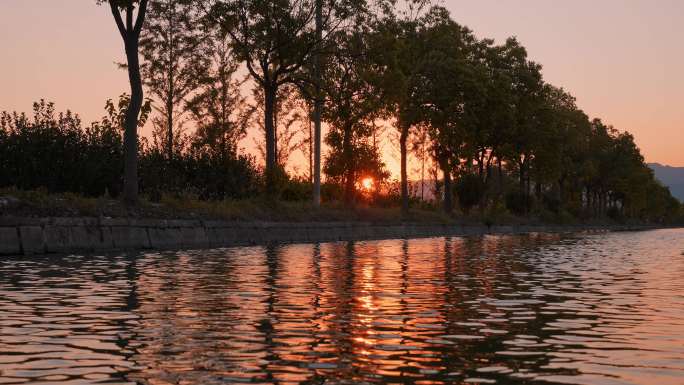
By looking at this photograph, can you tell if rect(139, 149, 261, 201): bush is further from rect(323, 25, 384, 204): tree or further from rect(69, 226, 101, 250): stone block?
rect(69, 226, 101, 250): stone block

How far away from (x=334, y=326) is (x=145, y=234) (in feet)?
59.0

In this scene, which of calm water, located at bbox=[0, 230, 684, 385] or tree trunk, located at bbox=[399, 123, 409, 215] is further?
tree trunk, located at bbox=[399, 123, 409, 215]

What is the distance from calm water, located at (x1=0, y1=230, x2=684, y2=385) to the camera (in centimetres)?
688

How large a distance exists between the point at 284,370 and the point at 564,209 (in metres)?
94.7

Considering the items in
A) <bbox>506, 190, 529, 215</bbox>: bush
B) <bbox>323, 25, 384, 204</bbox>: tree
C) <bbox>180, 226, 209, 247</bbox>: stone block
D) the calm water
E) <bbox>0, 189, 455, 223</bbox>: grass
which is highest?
A: <bbox>323, 25, 384, 204</bbox>: tree

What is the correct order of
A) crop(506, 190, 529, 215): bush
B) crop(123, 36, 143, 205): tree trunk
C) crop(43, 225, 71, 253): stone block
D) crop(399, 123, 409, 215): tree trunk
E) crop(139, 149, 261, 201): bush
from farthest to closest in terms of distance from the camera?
1. crop(506, 190, 529, 215): bush
2. crop(399, 123, 409, 215): tree trunk
3. crop(139, 149, 261, 201): bush
4. crop(123, 36, 143, 205): tree trunk
5. crop(43, 225, 71, 253): stone block

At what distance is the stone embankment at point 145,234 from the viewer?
72.5 ft

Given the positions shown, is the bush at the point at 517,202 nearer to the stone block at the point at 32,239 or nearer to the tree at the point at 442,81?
the tree at the point at 442,81

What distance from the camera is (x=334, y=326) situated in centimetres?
948

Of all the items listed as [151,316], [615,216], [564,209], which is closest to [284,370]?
[151,316]

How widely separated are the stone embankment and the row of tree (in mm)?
2211

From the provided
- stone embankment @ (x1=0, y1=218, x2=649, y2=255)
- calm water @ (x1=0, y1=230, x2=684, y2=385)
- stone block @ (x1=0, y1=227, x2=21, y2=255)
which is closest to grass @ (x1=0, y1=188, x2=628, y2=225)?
stone embankment @ (x1=0, y1=218, x2=649, y2=255)

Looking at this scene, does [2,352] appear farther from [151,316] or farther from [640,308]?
[640,308]

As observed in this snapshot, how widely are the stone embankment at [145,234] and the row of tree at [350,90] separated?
2211 mm
